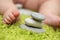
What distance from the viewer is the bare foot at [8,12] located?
0.85 meters

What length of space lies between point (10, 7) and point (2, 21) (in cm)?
12

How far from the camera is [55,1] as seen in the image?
1.19 m

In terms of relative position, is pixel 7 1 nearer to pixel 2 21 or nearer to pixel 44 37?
pixel 2 21

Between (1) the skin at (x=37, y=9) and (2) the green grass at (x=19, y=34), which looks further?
(1) the skin at (x=37, y=9)

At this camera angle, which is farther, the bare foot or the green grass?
the bare foot

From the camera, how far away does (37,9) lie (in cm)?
129

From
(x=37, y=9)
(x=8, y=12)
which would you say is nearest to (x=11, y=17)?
(x=8, y=12)

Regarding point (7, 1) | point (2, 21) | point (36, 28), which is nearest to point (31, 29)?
point (36, 28)

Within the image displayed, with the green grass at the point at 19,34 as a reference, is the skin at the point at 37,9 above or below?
above

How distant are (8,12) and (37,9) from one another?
420 millimetres

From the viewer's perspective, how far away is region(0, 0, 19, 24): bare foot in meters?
0.85

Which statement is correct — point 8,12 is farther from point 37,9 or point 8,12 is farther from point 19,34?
point 37,9

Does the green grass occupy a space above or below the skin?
below

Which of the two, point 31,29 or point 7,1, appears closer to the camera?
point 31,29
